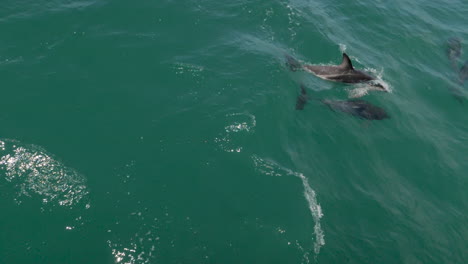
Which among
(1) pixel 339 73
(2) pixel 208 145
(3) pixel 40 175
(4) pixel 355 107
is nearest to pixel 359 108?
(4) pixel 355 107

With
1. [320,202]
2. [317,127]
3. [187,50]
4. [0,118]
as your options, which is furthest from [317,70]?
[0,118]

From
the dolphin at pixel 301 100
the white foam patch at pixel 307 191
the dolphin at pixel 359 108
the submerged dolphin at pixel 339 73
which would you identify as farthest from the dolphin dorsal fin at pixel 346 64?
the white foam patch at pixel 307 191

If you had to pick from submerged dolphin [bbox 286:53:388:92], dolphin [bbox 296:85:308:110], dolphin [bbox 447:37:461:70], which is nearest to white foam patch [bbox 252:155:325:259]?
dolphin [bbox 296:85:308:110]

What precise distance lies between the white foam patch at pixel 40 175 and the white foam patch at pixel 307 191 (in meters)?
8.94

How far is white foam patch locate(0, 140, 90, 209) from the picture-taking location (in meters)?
16.7

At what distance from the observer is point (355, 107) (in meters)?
24.1

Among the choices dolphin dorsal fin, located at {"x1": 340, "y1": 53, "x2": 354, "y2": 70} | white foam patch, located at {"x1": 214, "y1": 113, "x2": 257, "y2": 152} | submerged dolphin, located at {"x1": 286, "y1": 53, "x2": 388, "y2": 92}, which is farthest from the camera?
submerged dolphin, located at {"x1": 286, "y1": 53, "x2": 388, "y2": 92}

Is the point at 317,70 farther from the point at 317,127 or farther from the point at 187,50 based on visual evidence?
the point at 187,50

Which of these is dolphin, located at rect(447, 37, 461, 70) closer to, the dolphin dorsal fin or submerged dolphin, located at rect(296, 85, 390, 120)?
the dolphin dorsal fin

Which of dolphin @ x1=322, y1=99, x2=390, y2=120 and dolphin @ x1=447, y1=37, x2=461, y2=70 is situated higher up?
dolphin @ x1=447, y1=37, x2=461, y2=70

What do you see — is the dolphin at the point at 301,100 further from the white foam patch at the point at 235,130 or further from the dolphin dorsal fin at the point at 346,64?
the dolphin dorsal fin at the point at 346,64

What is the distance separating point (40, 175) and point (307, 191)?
13.4m

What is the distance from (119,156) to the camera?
1867 cm

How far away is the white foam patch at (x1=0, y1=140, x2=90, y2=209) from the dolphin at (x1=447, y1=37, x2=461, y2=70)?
31.7 m
